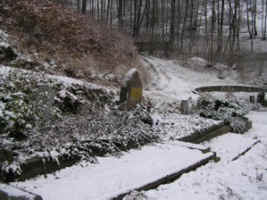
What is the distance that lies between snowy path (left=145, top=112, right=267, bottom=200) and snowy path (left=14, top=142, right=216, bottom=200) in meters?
0.28

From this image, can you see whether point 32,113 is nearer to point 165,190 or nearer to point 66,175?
point 66,175

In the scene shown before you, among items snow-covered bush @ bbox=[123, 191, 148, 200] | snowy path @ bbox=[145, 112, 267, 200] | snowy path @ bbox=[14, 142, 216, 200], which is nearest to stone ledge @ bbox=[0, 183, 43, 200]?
snowy path @ bbox=[14, 142, 216, 200]

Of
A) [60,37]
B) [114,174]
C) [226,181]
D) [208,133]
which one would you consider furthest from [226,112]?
[114,174]

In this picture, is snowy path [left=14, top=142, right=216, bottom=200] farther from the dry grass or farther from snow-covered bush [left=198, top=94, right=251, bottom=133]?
the dry grass

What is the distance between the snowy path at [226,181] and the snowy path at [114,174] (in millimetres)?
279

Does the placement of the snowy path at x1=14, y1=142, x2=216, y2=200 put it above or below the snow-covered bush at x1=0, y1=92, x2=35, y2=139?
below

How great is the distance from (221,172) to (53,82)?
16.0 ft

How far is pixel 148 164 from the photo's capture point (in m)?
5.68

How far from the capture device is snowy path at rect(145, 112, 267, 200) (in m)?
4.59

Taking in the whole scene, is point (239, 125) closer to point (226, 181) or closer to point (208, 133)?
point (208, 133)

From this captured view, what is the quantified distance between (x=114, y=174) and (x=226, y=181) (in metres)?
1.97

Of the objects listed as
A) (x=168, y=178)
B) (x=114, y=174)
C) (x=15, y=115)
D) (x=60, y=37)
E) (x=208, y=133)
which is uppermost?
(x=60, y=37)

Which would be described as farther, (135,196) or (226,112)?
(226,112)

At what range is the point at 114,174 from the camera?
4.98m
